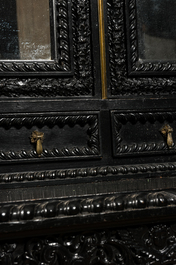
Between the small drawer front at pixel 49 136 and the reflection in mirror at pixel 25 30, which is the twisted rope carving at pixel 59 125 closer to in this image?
the small drawer front at pixel 49 136

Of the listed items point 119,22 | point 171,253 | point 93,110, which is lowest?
point 171,253

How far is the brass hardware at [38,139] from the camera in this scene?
0.55 m

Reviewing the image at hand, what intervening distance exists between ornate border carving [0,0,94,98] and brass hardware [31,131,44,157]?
0.27ft

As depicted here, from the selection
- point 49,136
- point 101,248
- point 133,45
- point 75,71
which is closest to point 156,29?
point 133,45

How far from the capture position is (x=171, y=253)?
48 cm

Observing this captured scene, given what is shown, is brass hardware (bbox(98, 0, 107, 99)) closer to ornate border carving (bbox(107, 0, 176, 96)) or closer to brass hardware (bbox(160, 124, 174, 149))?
ornate border carving (bbox(107, 0, 176, 96))

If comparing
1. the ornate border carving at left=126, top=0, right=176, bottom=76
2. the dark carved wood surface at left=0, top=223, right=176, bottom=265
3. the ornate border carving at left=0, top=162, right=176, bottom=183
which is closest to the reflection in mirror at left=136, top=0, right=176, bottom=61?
the ornate border carving at left=126, top=0, right=176, bottom=76

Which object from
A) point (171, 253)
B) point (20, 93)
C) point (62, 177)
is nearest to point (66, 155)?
point (62, 177)

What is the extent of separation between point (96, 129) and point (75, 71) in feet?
0.44

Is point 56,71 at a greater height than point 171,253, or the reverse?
point 56,71

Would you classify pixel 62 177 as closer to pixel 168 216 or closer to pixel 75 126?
pixel 75 126

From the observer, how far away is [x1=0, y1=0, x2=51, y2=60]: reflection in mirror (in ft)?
1.81

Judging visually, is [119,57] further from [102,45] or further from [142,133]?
[142,133]

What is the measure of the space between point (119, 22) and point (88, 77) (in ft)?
0.47
